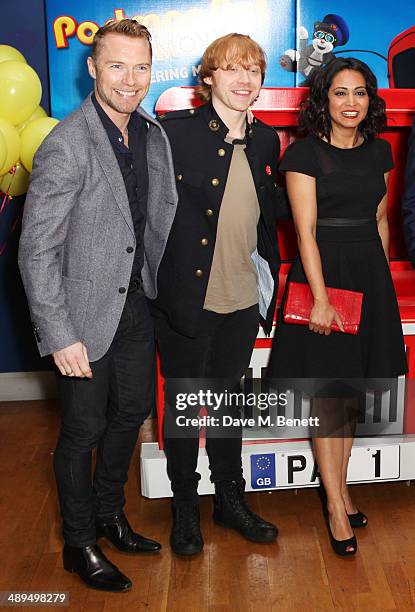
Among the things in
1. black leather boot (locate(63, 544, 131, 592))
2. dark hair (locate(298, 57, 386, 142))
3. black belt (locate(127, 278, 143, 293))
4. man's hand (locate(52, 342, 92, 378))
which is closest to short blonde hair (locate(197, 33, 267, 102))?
dark hair (locate(298, 57, 386, 142))

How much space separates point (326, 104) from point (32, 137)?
135cm

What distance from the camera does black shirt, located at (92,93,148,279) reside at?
78.7 inches

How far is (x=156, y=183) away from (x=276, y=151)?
17.5 inches

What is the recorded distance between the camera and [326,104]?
2.26m

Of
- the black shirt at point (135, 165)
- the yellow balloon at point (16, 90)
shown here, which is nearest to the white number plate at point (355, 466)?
the black shirt at point (135, 165)

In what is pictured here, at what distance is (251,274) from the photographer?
230cm

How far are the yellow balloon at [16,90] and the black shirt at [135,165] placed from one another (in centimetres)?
107

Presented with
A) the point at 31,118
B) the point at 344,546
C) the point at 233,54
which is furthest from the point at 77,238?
the point at 31,118

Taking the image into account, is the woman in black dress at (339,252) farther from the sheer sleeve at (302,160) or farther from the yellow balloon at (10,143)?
the yellow balloon at (10,143)

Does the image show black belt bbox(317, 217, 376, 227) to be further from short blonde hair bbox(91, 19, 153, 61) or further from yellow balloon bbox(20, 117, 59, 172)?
yellow balloon bbox(20, 117, 59, 172)

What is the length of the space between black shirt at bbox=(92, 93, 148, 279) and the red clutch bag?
0.47 metres

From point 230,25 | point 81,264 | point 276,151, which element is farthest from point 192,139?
point 230,25

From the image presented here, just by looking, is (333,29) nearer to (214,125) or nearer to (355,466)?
(214,125)

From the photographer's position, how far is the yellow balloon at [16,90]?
2.97 metres
